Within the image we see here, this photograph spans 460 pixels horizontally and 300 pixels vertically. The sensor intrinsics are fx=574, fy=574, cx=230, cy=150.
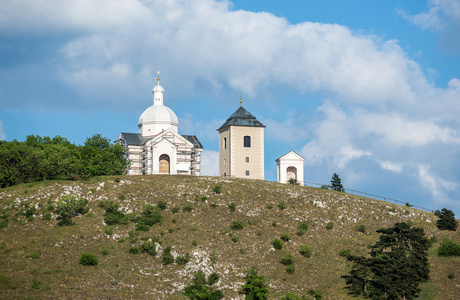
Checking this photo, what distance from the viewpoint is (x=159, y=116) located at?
102188 mm

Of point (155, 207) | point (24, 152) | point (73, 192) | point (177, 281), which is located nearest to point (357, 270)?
point (177, 281)

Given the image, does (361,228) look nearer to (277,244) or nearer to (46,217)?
(277,244)

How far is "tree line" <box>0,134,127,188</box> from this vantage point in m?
82.6

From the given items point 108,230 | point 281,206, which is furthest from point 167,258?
point 281,206

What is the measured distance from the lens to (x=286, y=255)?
215 ft

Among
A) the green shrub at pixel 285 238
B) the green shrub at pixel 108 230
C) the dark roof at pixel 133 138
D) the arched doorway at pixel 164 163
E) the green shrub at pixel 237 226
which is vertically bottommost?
the green shrub at pixel 285 238

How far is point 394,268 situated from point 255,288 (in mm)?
14231

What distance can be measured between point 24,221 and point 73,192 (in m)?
8.57

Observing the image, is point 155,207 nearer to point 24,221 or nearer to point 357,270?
point 24,221

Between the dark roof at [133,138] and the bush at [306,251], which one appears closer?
the bush at [306,251]

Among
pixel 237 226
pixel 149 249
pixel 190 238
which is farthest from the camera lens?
pixel 237 226

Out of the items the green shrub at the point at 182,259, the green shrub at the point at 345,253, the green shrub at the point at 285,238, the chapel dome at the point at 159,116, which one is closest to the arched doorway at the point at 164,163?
the chapel dome at the point at 159,116

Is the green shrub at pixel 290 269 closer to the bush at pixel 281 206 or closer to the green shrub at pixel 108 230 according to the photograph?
the bush at pixel 281 206

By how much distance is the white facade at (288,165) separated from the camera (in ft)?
309
